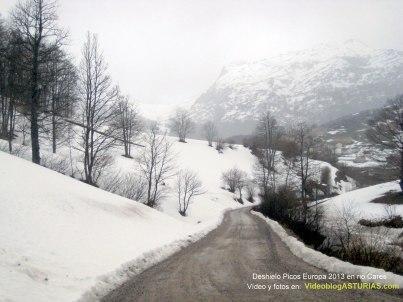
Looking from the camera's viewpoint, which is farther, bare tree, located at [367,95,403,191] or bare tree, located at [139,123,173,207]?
bare tree, located at [367,95,403,191]

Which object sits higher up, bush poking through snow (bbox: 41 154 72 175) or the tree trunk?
the tree trunk

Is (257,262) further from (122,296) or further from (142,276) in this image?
(122,296)

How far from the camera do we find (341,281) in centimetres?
843

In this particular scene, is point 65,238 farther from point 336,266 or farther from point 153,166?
point 153,166

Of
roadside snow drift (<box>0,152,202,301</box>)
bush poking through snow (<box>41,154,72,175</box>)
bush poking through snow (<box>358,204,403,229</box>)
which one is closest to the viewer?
roadside snow drift (<box>0,152,202,301</box>)

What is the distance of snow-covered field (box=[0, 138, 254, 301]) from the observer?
311 inches

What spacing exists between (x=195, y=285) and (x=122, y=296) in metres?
1.72

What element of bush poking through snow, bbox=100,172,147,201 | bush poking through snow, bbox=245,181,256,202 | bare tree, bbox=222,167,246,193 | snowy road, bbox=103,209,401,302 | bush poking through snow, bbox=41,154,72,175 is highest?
bush poking through snow, bbox=41,154,72,175

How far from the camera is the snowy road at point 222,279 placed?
7414 mm

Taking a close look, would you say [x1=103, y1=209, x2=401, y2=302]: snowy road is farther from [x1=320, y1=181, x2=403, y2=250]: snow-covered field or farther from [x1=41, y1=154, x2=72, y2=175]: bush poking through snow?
[x1=41, y1=154, x2=72, y2=175]: bush poking through snow

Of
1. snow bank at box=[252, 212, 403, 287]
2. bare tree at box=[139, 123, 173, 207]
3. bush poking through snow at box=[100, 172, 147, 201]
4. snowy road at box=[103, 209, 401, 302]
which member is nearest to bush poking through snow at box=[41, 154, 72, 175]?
bush poking through snow at box=[100, 172, 147, 201]

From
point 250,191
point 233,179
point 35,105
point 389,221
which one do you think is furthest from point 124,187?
point 250,191

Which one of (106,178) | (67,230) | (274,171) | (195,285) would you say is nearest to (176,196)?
(106,178)

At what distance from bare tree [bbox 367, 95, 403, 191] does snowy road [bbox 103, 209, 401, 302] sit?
30544 mm
